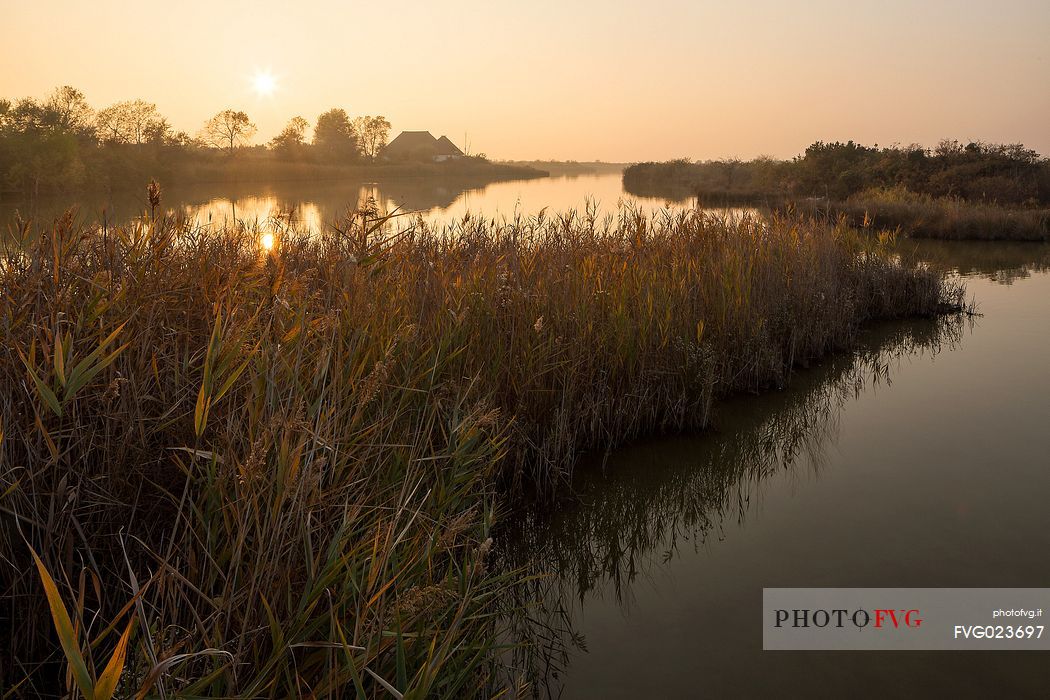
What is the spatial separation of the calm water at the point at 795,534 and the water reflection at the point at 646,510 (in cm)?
1

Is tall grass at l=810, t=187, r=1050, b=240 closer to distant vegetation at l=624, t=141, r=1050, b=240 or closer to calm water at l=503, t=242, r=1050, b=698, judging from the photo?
distant vegetation at l=624, t=141, r=1050, b=240

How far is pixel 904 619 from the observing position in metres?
2.87

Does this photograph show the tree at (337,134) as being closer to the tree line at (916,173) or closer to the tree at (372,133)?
the tree at (372,133)

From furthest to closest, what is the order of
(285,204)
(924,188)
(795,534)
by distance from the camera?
(924,188) → (285,204) → (795,534)

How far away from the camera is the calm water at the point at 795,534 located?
8.37 ft

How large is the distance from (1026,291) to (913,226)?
22.4 ft

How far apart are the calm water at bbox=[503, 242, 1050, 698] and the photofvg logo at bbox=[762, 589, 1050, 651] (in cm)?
6

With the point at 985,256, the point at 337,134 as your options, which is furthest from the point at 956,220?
the point at 337,134

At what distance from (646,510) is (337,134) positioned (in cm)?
6100

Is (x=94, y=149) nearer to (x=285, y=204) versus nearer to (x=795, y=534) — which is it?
(x=285, y=204)

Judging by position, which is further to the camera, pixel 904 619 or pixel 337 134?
pixel 337 134

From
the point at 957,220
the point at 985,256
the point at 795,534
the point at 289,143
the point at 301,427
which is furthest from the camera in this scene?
the point at 289,143

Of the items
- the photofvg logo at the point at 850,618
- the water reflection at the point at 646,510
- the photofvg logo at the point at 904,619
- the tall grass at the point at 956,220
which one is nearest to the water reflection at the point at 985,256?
the tall grass at the point at 956,220

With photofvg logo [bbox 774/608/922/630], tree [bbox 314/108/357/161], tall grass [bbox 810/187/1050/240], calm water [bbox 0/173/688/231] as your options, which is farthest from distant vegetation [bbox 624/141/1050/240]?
tree [bbox 314/108/357/161]
